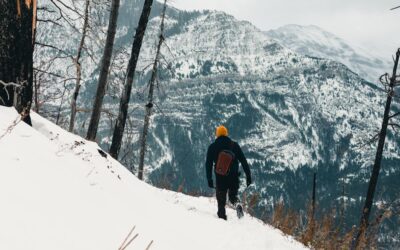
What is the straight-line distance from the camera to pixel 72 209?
3.98 meters

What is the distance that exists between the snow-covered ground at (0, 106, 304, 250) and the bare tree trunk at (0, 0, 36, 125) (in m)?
0.43

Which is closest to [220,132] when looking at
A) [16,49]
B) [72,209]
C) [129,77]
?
[16,49]

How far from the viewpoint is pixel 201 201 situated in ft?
37.2

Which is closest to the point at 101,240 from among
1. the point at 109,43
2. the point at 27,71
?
the point at 27,71

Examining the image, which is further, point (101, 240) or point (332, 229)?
point (332, 229)

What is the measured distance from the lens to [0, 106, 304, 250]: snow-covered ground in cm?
320

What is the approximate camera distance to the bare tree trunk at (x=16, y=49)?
5805 mm

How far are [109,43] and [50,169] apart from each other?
989cm

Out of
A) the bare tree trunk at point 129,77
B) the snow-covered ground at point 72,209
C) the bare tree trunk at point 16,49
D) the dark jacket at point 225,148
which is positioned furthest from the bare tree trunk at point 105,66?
the bare tree trunk at point 16,49

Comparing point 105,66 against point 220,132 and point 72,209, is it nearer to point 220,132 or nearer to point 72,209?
point 220,132

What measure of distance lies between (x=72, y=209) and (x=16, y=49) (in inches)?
113

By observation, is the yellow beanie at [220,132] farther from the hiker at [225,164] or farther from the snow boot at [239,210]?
the snow boot at [239,210]

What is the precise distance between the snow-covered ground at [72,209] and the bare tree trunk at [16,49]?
429 millimetres

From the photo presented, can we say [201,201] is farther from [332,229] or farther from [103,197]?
[103,197]
